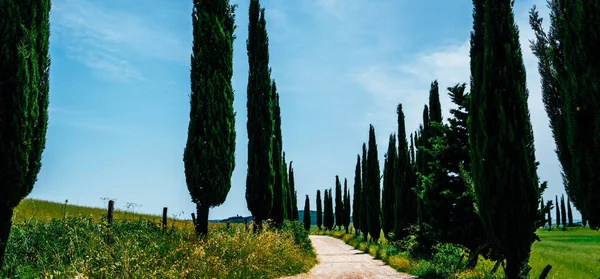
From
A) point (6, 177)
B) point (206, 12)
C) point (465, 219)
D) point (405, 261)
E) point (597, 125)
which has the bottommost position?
point (405, 261)

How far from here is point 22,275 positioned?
7484mm

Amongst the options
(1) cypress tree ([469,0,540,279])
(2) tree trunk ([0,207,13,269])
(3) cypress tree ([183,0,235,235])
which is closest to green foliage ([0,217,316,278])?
(2) tree trunk ([0,207,13,269])

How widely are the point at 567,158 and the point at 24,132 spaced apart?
9697 mm

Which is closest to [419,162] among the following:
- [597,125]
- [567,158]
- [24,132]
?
[567,158]

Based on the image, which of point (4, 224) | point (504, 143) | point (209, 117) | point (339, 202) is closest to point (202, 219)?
point (209, 117)

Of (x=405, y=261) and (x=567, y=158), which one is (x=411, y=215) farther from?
(x=567, y=158)

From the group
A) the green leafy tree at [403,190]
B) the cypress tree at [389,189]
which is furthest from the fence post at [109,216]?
the cypress tree at [389,189]

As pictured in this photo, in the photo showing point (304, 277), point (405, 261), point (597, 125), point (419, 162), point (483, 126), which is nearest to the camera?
point (597, 125)

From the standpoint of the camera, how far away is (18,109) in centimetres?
783

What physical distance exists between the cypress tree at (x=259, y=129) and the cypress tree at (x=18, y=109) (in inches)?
506

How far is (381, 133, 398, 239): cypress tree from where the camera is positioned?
31375 mm

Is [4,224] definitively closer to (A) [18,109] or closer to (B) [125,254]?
(A) [18,109]

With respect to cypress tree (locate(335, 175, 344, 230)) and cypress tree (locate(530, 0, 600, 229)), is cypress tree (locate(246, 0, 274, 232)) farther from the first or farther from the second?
cypress tree (locate(335, 175, 344, 230))

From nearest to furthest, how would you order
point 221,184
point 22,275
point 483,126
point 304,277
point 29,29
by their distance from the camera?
1. point 22,275
2. point 29,29
3. point 483,126
4. point 304,277
5. point 221,184
